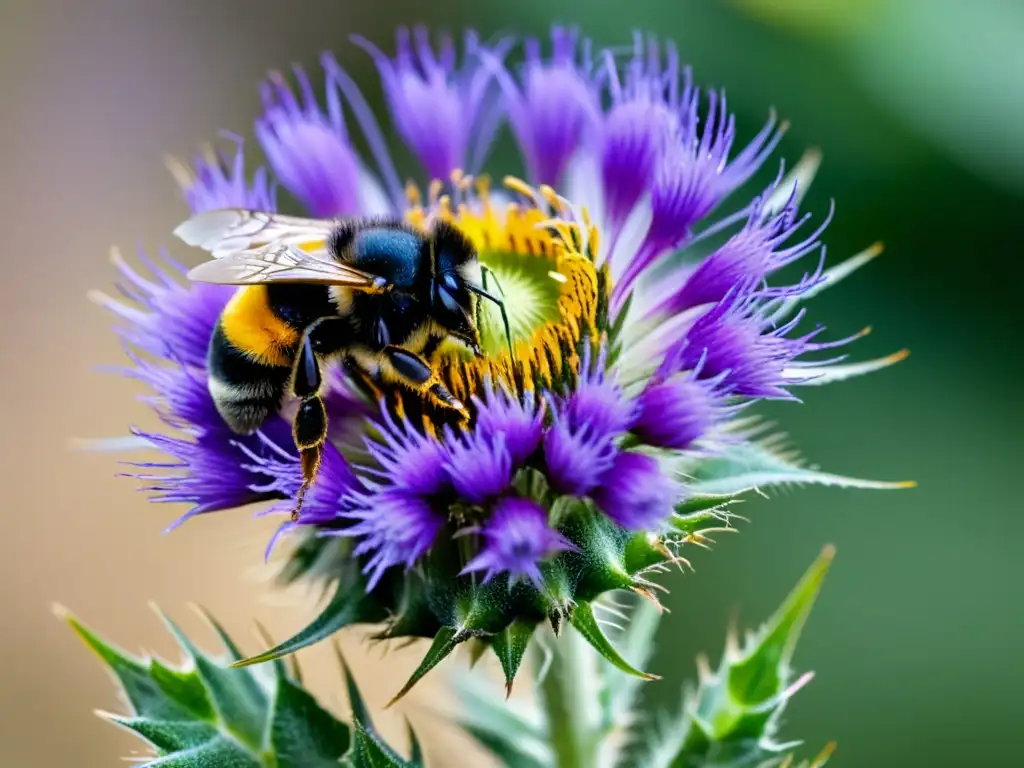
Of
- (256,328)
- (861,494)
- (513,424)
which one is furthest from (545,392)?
(861,494)

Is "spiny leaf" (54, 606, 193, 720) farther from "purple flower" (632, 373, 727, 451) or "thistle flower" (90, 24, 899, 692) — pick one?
"purple flower" (632, 373, 727, 451)

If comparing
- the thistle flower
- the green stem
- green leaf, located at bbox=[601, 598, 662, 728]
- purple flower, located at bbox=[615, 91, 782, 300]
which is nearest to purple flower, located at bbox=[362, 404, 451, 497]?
the thistle flower

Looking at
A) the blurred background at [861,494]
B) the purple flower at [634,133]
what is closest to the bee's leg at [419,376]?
the purple flower at [634,133]

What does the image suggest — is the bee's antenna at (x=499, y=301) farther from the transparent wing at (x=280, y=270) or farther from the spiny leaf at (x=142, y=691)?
the spiny leaf at (x=142, y=691)

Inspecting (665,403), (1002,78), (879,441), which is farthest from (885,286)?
(665,403)

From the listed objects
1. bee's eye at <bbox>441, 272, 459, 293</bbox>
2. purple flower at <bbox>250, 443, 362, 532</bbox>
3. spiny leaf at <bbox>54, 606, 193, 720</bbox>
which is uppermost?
bee's eye at <bbox>441, 272, 459, 293</bbox>

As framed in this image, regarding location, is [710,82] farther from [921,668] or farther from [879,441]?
[921,668]
